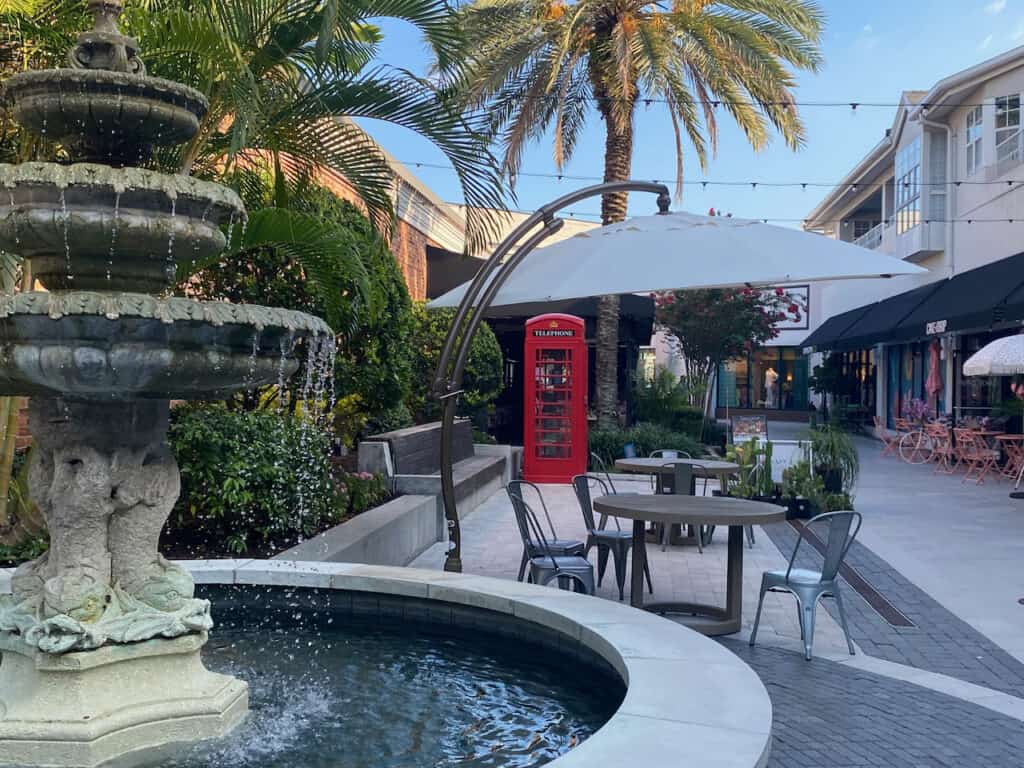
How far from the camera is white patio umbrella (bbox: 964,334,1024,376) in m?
15.2

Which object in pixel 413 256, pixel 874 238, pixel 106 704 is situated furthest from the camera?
pixel 874 238

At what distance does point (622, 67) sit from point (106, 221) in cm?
1327

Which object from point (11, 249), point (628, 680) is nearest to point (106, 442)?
point (11, 249)

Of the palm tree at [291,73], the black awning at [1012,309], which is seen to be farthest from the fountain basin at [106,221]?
the black awning at [1012,309]

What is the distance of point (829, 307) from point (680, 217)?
31909 millimetres

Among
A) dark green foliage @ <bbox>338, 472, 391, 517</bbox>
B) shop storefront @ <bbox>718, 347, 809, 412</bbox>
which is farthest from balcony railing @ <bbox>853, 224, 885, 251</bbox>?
dark green foliage @ <bbox>338, 472, 391, 517</bbox>

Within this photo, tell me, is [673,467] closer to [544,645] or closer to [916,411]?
[544,645]

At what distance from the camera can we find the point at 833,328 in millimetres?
34062

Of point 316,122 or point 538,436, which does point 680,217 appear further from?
point 538,436

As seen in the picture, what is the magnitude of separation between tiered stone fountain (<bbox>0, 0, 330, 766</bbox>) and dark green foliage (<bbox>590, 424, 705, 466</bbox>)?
42.8 ft

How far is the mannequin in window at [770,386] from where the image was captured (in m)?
Answer: 47.8

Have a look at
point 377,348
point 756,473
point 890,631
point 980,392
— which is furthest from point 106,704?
point 980,392

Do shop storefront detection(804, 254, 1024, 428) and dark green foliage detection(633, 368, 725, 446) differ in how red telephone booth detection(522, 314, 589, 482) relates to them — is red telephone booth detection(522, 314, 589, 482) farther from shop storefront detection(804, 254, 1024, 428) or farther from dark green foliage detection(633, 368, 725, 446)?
shop storefront detection(804, 254, 1024, 428)

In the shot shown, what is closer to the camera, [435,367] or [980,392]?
[435,367]
